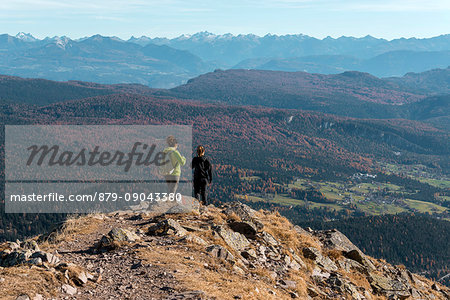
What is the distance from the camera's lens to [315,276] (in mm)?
20719

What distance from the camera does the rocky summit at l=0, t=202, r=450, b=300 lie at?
13.9 metres

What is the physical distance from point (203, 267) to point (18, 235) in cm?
17008

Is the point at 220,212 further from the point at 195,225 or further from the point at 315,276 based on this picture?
the point at 315,276

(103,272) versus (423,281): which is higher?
(103,272)

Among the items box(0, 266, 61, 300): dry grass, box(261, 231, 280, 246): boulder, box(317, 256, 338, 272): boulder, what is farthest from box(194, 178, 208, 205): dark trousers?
box(0, 266, 61, 300): dry grass

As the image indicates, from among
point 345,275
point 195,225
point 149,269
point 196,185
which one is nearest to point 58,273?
point 149,269

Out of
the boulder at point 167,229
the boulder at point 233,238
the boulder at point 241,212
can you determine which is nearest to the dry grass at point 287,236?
the boulder at point 241,212

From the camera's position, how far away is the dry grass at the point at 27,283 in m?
12.5

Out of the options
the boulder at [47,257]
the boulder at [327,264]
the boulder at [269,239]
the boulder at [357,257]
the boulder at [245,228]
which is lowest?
the boulder at [357,257]

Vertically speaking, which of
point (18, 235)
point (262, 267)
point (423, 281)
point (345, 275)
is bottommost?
point (18, 235)

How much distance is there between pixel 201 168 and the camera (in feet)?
82.3

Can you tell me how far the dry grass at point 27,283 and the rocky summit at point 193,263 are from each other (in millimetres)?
32

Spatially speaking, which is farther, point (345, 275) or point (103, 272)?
point (345, 275)

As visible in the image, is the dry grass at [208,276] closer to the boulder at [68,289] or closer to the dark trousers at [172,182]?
the boulder at [68,289]
